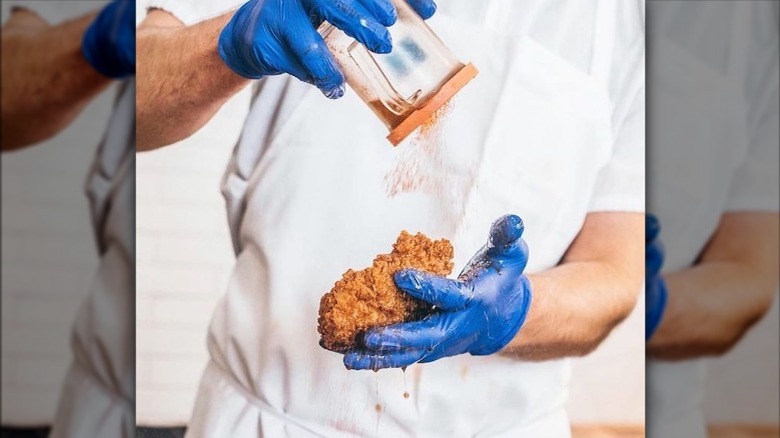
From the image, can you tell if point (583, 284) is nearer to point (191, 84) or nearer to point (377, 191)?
point (377, 191)

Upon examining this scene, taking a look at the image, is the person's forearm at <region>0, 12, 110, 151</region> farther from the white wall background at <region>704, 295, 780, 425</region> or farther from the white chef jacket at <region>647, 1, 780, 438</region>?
the white wall background at <region>704, 295, 780, 425</region>

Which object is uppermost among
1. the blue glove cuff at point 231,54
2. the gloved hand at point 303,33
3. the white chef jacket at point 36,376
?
the gloved hand at point 303,33

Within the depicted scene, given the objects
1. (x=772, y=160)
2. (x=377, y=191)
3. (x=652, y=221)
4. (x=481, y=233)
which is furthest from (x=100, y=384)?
(x=772, y=160)

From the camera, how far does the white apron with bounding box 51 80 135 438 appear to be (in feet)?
5.38

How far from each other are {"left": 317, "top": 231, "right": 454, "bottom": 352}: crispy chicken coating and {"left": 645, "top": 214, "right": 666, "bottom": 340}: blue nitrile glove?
0.57 meters

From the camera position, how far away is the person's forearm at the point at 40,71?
65.8 inches

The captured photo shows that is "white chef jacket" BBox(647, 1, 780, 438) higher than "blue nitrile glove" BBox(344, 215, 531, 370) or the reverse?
higher

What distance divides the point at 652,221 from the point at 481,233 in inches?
19.7

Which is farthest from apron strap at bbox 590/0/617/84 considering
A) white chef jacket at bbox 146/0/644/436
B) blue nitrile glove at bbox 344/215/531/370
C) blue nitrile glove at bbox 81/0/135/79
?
blue nitrile glove at bbox 81/0/135/79

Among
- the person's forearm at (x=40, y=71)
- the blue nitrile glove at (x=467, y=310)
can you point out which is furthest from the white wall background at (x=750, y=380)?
the person's forearm at (x=40, y=71)

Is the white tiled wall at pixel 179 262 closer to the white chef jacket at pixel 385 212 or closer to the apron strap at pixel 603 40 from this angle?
the white chef jacket at pixel 385 212

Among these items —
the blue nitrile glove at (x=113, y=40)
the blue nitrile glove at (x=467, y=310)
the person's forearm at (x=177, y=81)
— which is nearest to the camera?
the blue nitrile glove at (x=467, y=310)

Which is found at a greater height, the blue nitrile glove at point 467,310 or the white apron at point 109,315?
the blue nitrile glove at point 467,310

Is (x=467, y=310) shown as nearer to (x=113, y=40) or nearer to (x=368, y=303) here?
(x=368, y=303)
